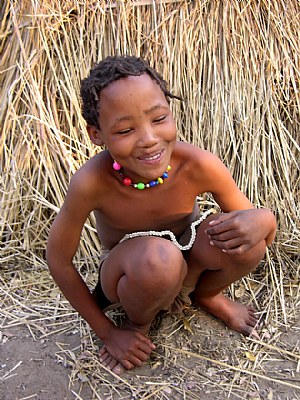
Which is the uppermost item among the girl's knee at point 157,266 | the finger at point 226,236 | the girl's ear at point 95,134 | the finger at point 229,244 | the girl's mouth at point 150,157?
the girl's ear at point 95,134

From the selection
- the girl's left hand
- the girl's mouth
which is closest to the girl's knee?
the girl's left hand

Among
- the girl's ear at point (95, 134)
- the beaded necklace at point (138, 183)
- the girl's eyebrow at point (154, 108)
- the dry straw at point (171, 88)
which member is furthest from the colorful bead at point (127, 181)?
the dry straw at point (171, 88)

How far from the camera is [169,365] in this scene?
157 centimetres

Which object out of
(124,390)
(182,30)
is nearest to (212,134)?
(182,30)

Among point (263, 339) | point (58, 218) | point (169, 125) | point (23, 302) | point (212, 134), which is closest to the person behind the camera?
point (169, 125)

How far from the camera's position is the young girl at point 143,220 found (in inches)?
52.4

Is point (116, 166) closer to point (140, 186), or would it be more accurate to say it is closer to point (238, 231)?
point (140, 186)

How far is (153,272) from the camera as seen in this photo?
140 centimetres

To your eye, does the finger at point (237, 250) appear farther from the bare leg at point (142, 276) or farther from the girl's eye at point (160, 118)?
the girl's eye at point (160, 118)

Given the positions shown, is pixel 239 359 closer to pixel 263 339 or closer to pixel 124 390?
pixel 263 339

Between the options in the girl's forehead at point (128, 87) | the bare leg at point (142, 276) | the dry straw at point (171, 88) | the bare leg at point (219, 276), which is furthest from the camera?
the dry straw at point (171, 88)

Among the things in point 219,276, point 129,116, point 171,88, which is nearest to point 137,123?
point 129,116

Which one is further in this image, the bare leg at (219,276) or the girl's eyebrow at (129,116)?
the bare leg at (219,276)

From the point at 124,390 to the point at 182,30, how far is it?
133 cm
